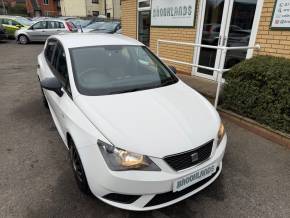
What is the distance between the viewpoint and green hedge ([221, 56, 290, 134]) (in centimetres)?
335

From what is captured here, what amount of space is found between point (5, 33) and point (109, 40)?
17040 mm

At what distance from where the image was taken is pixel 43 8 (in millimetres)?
50812

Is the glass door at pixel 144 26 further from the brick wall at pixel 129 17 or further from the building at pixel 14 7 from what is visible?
the building at pixel 14 7

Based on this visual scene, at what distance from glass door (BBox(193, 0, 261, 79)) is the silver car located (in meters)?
11.7

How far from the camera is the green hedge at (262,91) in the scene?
3.35 m

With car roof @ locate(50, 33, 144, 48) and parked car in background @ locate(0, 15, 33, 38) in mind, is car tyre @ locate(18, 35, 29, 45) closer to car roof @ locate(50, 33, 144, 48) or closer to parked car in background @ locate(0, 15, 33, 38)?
parked car in background @ locate(0, 15, 33, 38)

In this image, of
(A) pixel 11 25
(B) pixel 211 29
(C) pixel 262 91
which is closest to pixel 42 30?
(A) pixel 11 25

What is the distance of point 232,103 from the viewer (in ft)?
13.4

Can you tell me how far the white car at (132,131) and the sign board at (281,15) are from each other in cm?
250

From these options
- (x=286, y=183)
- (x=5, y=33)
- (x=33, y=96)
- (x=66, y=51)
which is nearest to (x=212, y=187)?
(x=286, y=183)

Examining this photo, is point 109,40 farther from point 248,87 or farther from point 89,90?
point 248,87

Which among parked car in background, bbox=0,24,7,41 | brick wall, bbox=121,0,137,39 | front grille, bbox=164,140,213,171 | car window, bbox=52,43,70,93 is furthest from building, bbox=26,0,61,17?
front grille, bbox=164,140,213,171

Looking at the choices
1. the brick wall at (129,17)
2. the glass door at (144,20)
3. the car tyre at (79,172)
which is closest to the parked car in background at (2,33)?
the brick wall at (129,17)

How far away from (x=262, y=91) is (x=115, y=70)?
232 centimetres
